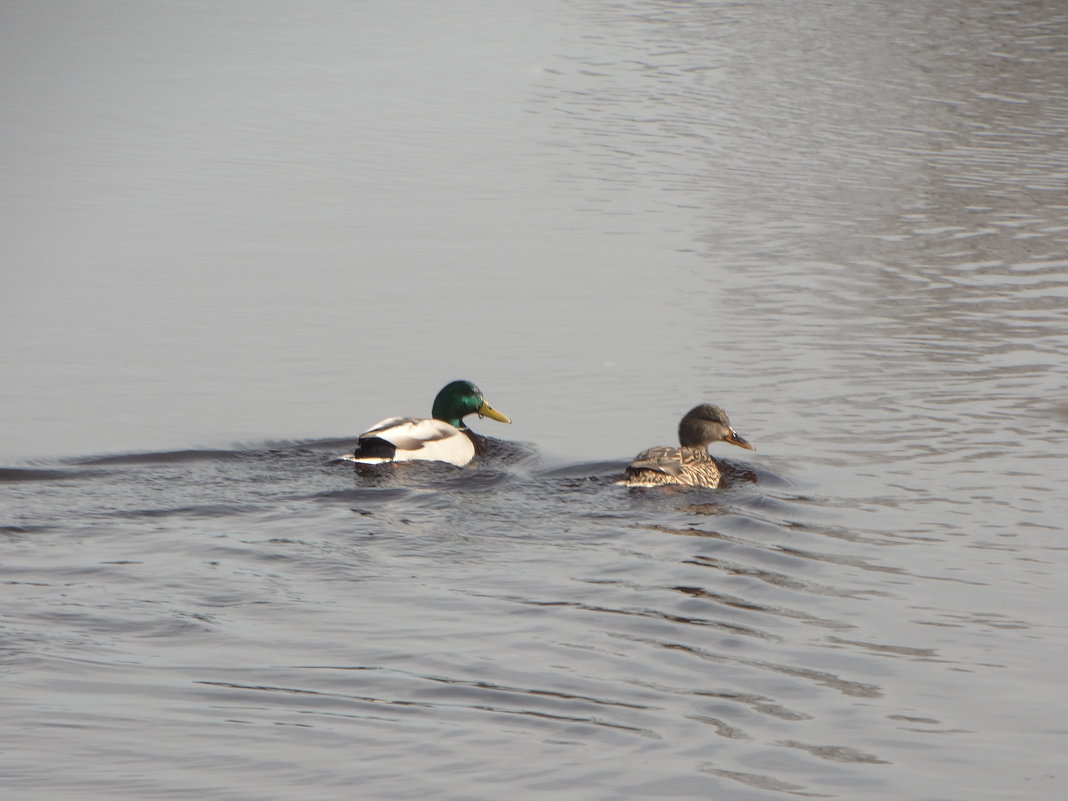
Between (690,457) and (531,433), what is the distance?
1.56 meters

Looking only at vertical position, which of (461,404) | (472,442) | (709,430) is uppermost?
(461,404)

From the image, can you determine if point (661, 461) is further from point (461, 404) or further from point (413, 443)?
point (461, 404)

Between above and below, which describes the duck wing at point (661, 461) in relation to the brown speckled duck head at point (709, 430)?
below

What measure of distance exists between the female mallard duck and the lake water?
0.58 feet

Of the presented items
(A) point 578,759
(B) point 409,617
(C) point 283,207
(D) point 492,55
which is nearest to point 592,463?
(B) point 409,617

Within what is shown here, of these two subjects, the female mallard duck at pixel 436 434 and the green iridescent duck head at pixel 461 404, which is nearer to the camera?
the female mallard duck at pixel 436 434

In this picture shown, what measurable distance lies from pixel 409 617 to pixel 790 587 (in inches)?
74.3

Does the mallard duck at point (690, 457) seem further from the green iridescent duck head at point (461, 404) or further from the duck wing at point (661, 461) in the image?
the green iridescent duck head at point (461, 404)

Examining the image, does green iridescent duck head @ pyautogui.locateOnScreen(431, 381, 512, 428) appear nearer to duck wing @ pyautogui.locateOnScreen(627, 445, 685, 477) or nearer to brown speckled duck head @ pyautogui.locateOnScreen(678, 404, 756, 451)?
brown speckled duck head @ pyautogui.locateOnScreen(678, 404, 756, 451)

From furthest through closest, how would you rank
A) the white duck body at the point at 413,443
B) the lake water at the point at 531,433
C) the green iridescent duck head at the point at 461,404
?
the green iridescent duck head at the point at 461,404 < the white duck body at the point at 413,443 < the lake water at the point at 531,433

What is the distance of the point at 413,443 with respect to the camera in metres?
11.0

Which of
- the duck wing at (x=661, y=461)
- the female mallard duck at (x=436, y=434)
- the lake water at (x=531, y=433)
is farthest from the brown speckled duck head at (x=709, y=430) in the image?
the female mallard duck at (x=436, y=434)

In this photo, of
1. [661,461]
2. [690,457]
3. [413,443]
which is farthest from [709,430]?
[413,443]

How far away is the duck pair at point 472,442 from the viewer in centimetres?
1020
